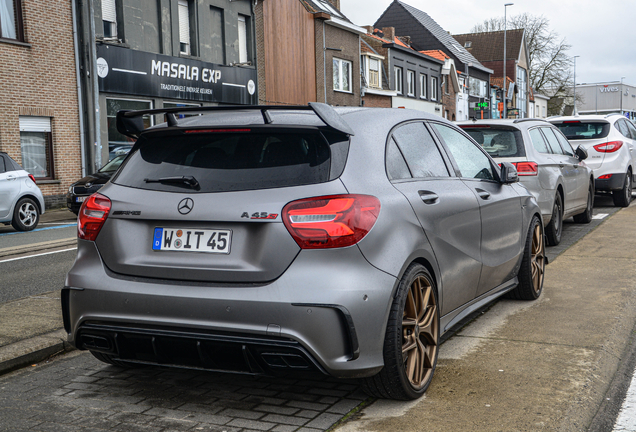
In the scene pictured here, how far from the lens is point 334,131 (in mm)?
3553

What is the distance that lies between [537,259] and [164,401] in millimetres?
3650

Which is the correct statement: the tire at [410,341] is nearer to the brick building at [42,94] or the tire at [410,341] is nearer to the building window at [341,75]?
the brick building at [42,94]

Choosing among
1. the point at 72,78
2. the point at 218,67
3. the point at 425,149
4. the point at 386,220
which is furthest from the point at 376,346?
the point at 218,67

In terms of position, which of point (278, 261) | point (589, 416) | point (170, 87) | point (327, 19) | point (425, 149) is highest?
point (327, 19)

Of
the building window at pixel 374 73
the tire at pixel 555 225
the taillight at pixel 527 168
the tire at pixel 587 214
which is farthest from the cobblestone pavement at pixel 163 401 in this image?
the building window at pixel 374 73

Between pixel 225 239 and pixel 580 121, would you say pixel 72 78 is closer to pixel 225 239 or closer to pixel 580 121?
pixel 580 121

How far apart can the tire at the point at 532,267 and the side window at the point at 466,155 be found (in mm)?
883

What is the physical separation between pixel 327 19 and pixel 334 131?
102ft

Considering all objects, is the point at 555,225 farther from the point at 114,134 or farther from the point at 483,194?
the point at 114,134

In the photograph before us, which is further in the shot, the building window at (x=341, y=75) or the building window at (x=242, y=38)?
the building window at (x=341, y=75)

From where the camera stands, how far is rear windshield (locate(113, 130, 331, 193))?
3.47 meters

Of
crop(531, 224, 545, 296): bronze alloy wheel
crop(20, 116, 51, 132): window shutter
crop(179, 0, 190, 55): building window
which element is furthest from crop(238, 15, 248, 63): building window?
crop(531, 224, 545, 296): bronze alloy wheel

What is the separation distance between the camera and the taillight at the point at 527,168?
8.48 metres

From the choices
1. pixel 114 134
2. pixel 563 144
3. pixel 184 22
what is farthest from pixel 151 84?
pixel 563 144
